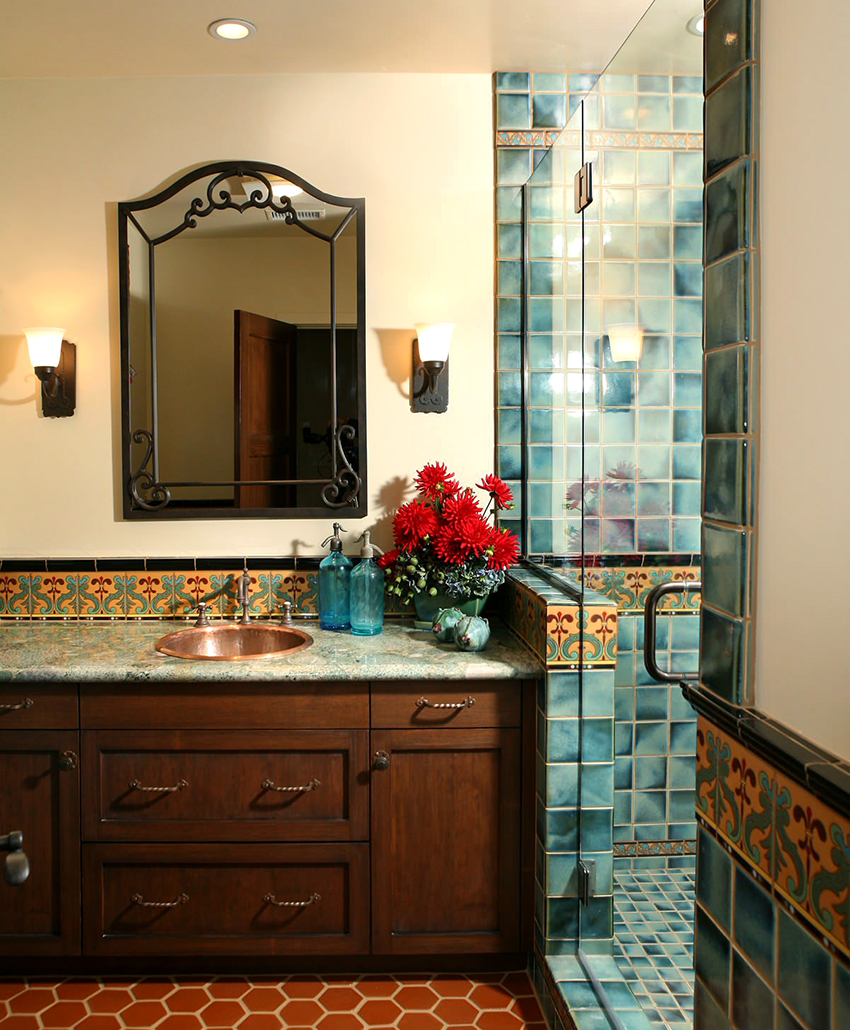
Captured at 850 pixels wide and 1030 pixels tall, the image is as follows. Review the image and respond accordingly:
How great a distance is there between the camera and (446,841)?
90.0 inches

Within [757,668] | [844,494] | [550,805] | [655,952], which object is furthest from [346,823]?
[844,494]

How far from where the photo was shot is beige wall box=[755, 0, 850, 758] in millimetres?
981

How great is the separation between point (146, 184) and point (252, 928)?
2241 mm

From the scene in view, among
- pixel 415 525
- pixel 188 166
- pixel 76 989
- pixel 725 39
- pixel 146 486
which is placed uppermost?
pixel 188 166

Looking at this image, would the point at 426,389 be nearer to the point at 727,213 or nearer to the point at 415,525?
the point at 415,525

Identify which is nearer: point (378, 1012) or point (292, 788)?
point (378, 1012)

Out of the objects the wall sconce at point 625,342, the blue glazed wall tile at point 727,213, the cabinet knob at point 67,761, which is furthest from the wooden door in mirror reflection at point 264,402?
the blue glazed wall tile at point 727,213

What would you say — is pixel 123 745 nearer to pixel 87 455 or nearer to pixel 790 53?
pixel 87 455

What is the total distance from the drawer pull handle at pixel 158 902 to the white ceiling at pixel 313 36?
7.73 ft

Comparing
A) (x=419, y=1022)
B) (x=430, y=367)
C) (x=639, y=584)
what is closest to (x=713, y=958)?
(x=639, y=584)

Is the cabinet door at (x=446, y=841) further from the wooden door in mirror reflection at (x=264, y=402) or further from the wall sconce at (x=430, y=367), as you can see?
the wall sconce at (x=430, y=367)

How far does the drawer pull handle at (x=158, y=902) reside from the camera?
228cm

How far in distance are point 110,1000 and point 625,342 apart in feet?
6.75

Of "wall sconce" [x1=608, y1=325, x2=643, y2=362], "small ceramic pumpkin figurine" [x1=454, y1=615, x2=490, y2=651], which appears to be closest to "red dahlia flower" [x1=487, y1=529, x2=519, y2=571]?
"small ceramic pumpkin figurine" [x1=454, y1=615, x2=490, y2=651]
